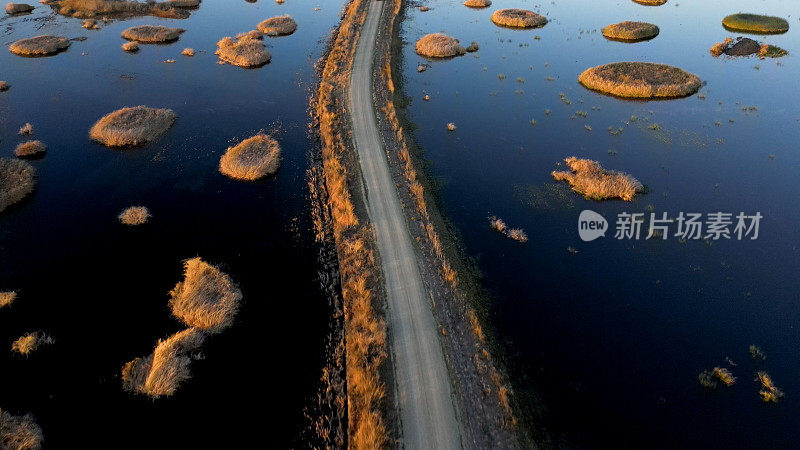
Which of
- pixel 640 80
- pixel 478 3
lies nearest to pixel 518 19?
pixel 478 3

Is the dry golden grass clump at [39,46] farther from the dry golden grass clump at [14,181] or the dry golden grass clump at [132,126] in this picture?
the dry golden grass clump at [14,181]

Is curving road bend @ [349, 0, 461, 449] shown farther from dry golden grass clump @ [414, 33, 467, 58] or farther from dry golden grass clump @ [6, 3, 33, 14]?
dry golden grass clump @ [6, 3, 33, 14]

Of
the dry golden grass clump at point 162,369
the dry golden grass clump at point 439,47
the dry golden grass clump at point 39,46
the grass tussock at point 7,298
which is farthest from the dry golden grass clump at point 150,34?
the dry golden grass clump at point 162,369

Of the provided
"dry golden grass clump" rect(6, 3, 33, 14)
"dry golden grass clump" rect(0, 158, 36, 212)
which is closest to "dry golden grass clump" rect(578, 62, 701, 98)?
"dry golden grass clump" rect(0, 158, 36, 212)

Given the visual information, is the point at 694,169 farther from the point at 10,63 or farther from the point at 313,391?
the point at 10,63

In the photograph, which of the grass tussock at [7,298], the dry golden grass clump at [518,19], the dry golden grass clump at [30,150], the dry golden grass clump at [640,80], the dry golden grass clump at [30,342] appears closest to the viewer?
the dry golden grass clump at [30,342]

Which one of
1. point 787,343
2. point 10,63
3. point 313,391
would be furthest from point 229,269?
point 10,63
